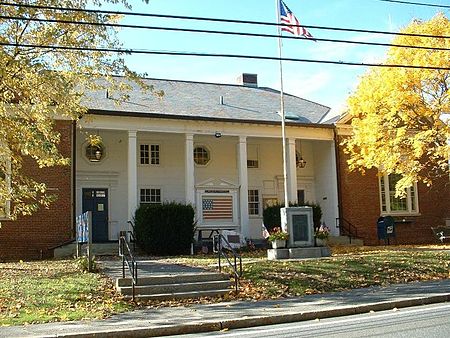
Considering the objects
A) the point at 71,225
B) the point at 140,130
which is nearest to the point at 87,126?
the point at 140,130

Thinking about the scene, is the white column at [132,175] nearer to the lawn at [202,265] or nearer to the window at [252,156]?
the lawn at [202,265]

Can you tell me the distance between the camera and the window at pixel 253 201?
93.1ft

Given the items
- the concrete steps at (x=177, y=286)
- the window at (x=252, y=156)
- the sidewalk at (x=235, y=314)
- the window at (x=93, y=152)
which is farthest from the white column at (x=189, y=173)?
the sidewalk at (x=235, y=314)

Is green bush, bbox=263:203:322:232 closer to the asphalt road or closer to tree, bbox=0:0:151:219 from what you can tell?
tree, bbox=0:0:151:219

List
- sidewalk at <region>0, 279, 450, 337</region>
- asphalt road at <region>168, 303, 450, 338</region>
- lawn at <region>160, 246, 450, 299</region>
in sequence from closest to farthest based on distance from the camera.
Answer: asphalt road at <region>168, 303, 450, 338</region>
sidewalk at <region>0, 279, 450, 337</region>
lawn at <region>160, 246, 450, 299</region>

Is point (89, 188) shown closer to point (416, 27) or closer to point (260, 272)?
point (260, 272)

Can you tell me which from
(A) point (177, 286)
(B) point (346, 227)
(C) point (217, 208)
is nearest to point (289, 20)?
(C) point (217, 208)

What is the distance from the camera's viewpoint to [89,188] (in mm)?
25219

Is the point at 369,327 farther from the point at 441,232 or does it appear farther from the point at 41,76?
the point at 441,232

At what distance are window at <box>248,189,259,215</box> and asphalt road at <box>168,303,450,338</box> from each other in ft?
58.6

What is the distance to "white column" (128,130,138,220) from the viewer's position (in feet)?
75.1

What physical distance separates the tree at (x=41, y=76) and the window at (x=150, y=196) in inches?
393

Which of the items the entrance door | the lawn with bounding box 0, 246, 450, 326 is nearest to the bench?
the lawn with bounding box 0, 246, 450, 326

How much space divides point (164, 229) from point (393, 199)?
13734 mm
